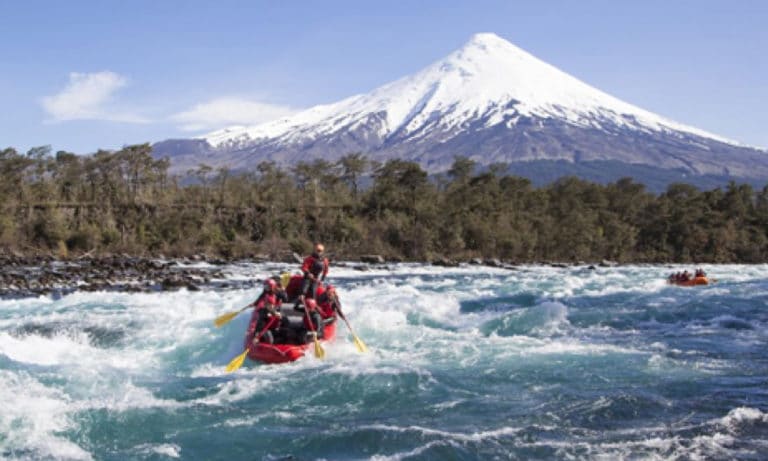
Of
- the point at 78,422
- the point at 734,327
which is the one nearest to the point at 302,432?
the point at 78,422

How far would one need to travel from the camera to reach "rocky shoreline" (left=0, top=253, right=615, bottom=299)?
24.2 meters

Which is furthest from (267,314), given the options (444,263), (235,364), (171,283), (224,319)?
(444,263)

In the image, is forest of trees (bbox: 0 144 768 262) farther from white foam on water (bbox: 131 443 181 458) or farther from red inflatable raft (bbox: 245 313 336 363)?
white foam on water (bbox: 131 443 181 458)

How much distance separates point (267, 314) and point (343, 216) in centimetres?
3184

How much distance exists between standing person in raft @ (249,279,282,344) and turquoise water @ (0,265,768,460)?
913 mm

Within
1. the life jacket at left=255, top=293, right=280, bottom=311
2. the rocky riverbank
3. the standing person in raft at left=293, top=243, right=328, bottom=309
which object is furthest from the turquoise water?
the rocky riverbank

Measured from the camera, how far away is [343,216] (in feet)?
150

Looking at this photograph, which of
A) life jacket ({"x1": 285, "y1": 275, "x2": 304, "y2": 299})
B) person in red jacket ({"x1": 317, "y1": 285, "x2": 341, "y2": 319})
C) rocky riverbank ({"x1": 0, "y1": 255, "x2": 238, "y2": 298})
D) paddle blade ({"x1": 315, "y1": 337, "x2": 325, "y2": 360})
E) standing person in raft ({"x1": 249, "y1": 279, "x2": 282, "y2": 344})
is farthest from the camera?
rocky riverbank ({"x1": 0, "y1": 255, "x2": 238, "y2": 298})

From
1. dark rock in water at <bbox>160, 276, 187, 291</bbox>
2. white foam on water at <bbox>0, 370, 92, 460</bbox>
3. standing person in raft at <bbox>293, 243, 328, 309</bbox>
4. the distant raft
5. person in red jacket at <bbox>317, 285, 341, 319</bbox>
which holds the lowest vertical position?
white foam on water at <bbox>0, 370, 92, 460</bbox>

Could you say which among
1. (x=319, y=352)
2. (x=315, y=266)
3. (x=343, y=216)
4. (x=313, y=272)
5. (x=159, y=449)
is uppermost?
(x=343, y=216)

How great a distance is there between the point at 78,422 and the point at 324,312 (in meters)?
7.24

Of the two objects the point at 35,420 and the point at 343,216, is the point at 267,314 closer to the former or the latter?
the point at 35,420

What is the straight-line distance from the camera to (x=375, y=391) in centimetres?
1095

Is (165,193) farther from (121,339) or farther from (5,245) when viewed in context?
(121,339)
